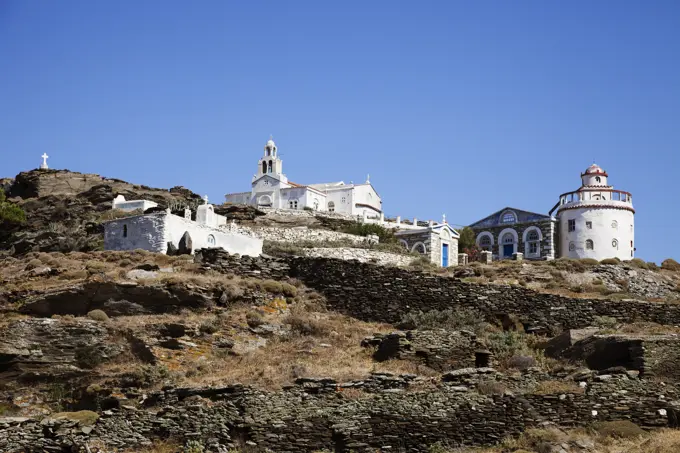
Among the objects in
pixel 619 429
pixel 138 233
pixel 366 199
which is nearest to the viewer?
pixel 619 429

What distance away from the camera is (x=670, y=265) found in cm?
5141

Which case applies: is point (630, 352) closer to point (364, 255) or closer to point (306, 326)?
point (306, 326)

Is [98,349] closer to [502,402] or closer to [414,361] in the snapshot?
[414,361]

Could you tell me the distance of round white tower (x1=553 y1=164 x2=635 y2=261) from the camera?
59250mm

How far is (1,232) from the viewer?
5472cm

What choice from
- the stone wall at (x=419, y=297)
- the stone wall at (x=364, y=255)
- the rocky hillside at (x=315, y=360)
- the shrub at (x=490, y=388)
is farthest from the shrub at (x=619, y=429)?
the stone wall at (x=364, y=255)

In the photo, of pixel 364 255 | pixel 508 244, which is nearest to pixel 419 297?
pixel 364 255

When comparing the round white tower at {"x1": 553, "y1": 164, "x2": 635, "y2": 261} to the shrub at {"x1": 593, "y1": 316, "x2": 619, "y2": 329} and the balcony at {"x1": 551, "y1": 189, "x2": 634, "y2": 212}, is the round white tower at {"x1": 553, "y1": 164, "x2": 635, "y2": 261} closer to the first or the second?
the balcony at {"x1": 551, "y1": 189, "x2": 634, "y2": 212}

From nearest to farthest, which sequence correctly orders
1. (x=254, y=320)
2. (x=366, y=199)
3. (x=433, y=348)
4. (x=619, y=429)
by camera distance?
(x=619, y=429) → (x=433, y=348) → (x=254, y=320) → (x=366, y=199)

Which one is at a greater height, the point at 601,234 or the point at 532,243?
the point at 601,234

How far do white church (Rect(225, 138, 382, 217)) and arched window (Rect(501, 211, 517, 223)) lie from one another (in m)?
14.0

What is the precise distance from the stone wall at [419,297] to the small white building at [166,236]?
23.5ft

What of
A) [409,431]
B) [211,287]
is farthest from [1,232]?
[409,431]

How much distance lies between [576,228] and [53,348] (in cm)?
4026
